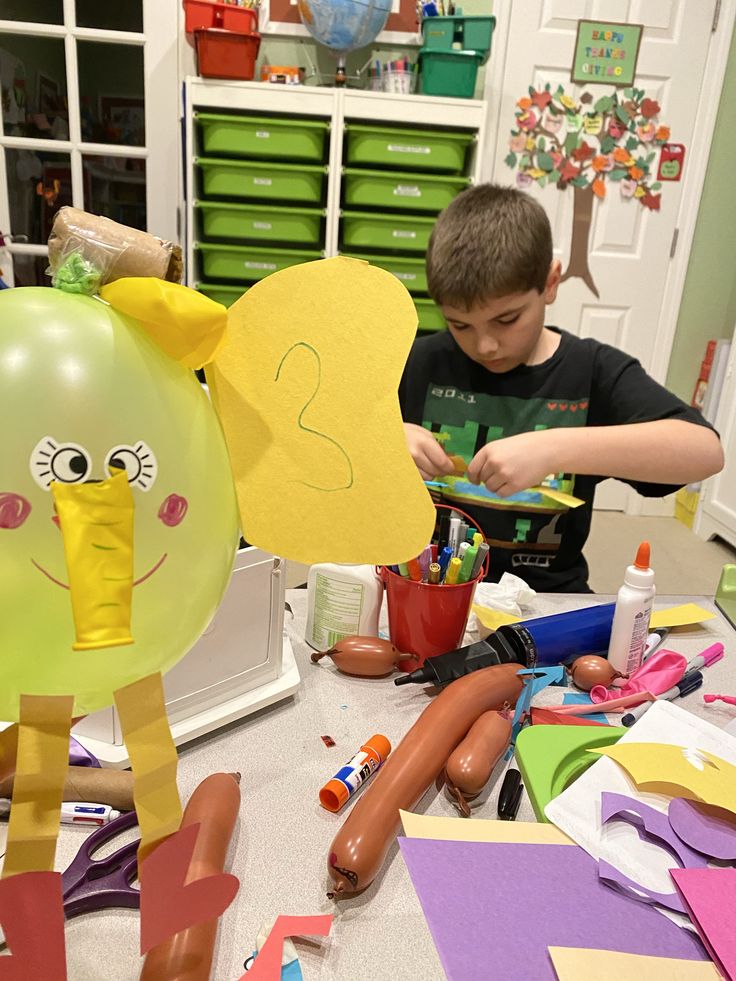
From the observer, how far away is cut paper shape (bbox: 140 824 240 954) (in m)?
0.33

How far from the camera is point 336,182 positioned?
2.25 m

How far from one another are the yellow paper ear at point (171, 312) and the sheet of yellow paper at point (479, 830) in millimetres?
401

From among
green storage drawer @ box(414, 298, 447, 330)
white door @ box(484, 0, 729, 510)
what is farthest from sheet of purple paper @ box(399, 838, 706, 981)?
white door @ box(484, 0, 729, 510)

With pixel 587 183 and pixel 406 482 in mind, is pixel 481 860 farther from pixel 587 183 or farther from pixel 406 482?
pixel 587 183

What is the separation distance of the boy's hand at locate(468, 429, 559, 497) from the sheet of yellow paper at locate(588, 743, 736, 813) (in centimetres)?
35

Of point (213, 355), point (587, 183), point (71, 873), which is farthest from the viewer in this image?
point (587, 183)

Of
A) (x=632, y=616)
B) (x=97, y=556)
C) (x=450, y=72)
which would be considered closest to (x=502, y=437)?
(x=632, y=616)

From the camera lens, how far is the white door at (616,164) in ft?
7.95

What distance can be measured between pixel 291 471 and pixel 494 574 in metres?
0.86

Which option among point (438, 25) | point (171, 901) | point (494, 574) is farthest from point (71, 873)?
point (438, 25)

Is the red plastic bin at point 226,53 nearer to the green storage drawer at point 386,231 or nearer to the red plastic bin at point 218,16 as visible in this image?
the red plastic bin at point 218,16

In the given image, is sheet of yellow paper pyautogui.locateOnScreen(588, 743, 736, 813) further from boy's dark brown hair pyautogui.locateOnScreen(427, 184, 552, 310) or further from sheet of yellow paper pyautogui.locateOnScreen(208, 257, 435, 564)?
boy's dark brown hair pyautogui.locateOnScreen(427, 184, 552, 310)

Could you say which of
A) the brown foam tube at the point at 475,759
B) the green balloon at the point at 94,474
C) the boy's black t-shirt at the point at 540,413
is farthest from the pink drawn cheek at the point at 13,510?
the boy's black t-shirt at the point at 540,413

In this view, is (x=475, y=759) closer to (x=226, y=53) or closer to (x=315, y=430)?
(x=315, y=430)
